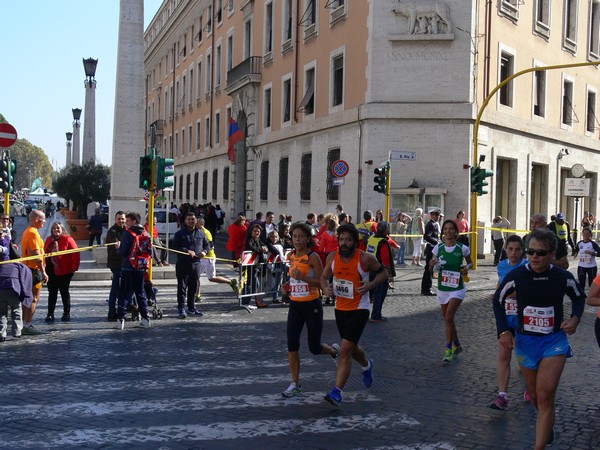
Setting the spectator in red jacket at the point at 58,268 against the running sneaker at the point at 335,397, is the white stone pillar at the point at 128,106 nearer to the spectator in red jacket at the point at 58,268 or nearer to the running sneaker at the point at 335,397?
the spectator in red jacket at the point at 58,268

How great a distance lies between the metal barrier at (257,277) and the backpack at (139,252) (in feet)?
8.93

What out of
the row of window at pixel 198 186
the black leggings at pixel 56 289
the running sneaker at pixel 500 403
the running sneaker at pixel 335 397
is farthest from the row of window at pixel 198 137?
the running sneaker at pixel 500 403

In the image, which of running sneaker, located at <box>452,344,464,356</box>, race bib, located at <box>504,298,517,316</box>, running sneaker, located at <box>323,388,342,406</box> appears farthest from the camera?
running sneaker, located at <box>452,344,464,356</box>

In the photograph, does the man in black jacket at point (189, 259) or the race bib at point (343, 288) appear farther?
the man in black jacket at point (189, 259)

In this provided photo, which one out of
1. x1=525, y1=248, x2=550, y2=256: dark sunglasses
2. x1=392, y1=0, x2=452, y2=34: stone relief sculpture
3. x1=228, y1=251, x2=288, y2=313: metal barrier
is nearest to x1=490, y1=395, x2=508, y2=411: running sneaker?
x1=525, y1=248, x2=550, y2=256: dark sunglasses

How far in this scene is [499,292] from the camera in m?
5.65

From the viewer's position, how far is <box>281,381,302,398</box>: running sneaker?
700 cm

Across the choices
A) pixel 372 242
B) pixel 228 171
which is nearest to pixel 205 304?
pixel 372 242

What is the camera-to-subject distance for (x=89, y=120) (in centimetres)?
3906

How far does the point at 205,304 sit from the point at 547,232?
958 cm

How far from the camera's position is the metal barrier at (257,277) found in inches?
539

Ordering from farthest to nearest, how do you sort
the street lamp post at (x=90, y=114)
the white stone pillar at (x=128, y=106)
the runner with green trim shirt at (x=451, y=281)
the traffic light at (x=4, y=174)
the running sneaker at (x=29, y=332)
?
the street lamp post at (x=90, y=114) < the white stone pillar at (x=128, y=106) < the traffic light at (x=4, y=174) < the running sneaker at (x=29, y=332) < the runner with green trim shirt at (x=451, y=281)

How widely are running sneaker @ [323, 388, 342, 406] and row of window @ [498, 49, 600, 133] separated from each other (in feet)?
74.5

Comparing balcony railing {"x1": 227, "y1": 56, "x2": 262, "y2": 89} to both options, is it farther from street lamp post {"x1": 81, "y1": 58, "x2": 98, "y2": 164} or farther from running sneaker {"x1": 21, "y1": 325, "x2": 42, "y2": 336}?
running sneaker {"x1": 21, "y1": 325, "x2": 42, "y2": 336}
